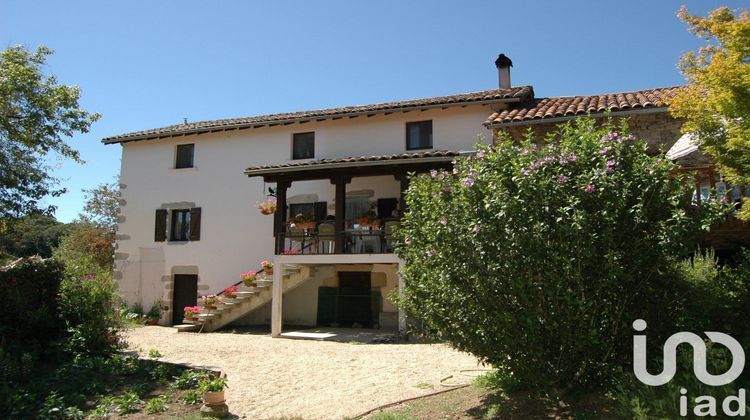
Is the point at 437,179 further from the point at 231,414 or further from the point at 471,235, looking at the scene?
the point at 231,414

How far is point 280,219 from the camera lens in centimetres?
1466

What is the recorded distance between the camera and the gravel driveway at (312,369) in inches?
277

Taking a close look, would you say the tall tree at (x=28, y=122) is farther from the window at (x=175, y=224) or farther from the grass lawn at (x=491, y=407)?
the grass lawn at (x=491, y=407)

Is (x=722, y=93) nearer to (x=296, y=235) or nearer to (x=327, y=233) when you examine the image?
(x=327, y=233)

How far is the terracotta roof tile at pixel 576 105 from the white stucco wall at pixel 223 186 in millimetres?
1501

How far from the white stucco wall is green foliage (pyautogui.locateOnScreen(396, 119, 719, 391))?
1035 centimetres

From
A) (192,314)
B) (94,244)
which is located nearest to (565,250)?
(192,314)

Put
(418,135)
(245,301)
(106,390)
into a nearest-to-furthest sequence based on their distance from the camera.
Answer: (106,390) → (245,301) → (418,135)

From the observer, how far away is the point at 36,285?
371 inches

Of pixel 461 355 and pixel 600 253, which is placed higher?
pixel 600 253

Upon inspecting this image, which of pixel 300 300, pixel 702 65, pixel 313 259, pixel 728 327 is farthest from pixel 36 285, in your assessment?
pixel 702 65

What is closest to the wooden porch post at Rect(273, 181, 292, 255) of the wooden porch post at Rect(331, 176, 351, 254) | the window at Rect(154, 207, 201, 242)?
the wooden porch post at Rect(331, 176, 351, 254)

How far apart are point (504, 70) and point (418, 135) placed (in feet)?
11.7

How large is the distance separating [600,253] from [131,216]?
60.2 feet
